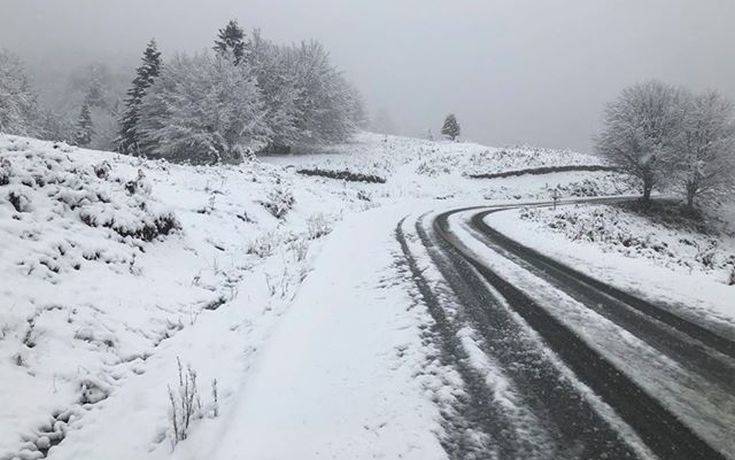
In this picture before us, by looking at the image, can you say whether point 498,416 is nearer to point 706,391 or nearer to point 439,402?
point 439,402

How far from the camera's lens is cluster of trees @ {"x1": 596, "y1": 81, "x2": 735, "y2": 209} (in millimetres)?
29969

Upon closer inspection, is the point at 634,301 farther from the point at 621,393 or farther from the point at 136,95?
the point at 136,95

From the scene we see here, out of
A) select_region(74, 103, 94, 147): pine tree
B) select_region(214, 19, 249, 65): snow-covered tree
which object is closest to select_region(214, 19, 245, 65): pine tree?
select_region(214, 19, 249, 65): snow-covered tree

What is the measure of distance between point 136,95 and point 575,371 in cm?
4632

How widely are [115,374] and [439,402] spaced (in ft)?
11.7

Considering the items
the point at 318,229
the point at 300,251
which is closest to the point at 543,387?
the point at 300,251

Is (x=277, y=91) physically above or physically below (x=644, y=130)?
above

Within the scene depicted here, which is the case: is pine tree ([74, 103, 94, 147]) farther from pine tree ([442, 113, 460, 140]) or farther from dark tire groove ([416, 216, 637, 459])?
dark tire groove ([416, 216, 637, 459])

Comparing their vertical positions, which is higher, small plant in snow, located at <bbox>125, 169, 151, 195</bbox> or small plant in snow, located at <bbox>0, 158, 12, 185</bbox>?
small plant in snow, located at <bbox>0, 158, 12, 185</bbox>

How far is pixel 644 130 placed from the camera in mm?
30125

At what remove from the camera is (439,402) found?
3.76m

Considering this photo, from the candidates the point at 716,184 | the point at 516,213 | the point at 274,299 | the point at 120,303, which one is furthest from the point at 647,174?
the point at 120,303

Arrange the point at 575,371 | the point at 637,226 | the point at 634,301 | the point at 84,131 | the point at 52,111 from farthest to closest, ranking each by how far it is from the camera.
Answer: the point at 52,111, the point at 84,131, the point at 637,226, the point at 634,301, the point at 575,371

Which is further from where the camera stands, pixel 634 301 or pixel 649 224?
pixel 649 224
